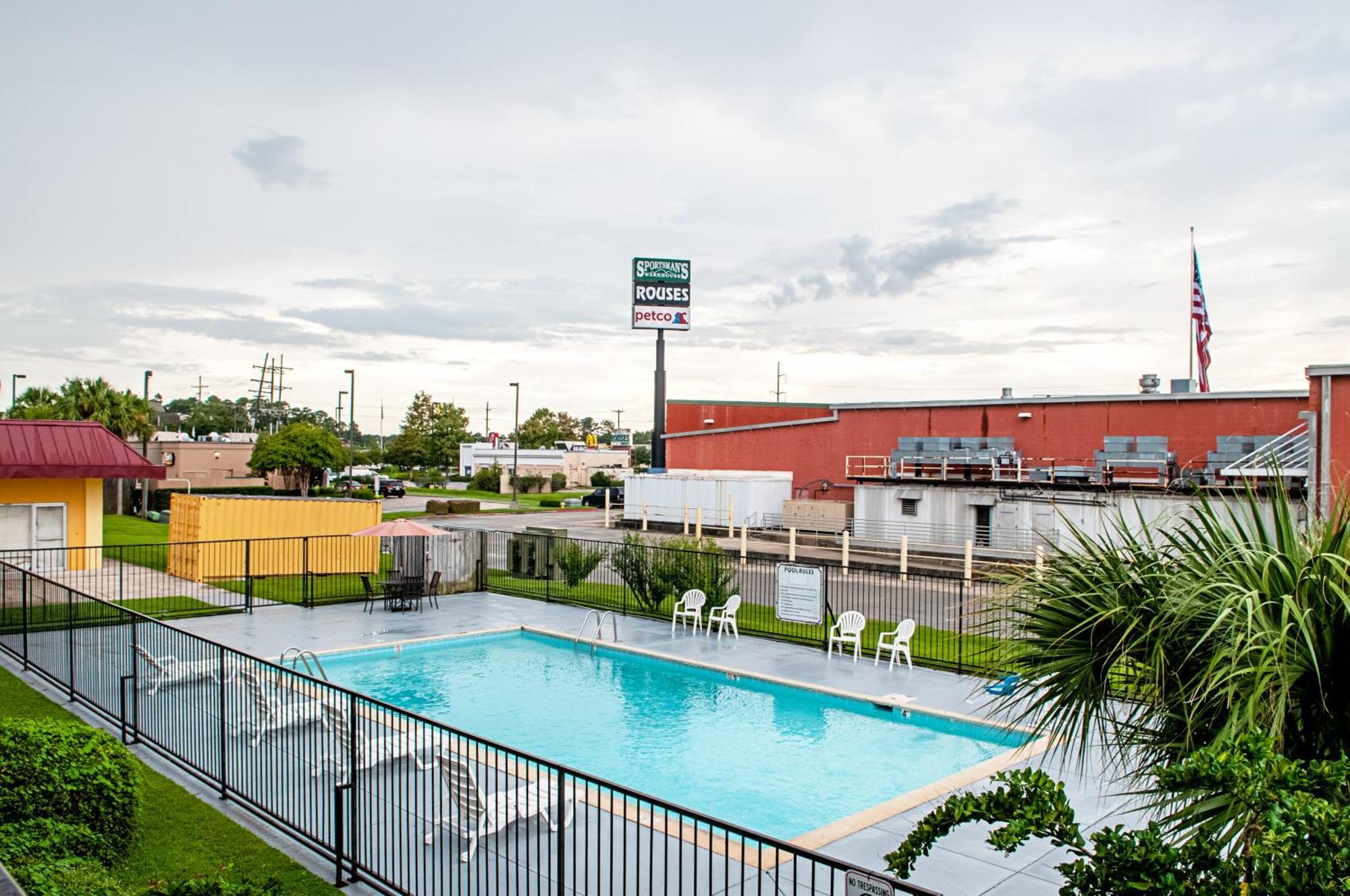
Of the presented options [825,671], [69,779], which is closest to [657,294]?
[825,671]

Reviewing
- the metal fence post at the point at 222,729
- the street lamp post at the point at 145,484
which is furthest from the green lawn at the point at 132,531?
the metal fence post at the point at 222,729

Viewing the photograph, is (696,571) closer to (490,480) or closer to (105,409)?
(105,409)

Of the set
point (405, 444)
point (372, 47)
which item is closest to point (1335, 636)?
point (372, 47)

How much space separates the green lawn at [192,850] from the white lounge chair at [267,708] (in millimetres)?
824

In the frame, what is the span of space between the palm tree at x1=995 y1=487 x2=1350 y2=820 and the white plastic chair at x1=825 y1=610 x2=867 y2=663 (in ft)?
36.6

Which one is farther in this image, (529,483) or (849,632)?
(529,483)

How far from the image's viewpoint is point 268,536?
25.5m

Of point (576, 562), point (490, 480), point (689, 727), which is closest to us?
point (689, 727)

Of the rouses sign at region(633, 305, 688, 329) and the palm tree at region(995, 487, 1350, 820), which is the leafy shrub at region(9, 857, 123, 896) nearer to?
the palm tree at region(995, 487, 1350, 820)

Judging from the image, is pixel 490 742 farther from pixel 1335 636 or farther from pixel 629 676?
pixel 629 676

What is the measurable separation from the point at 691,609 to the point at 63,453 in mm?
16173

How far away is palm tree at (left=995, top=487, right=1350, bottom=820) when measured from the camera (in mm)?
4516

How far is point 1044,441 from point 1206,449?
20.6ft

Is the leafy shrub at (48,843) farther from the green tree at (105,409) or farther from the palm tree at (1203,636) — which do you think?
the green tree at (105,409)
